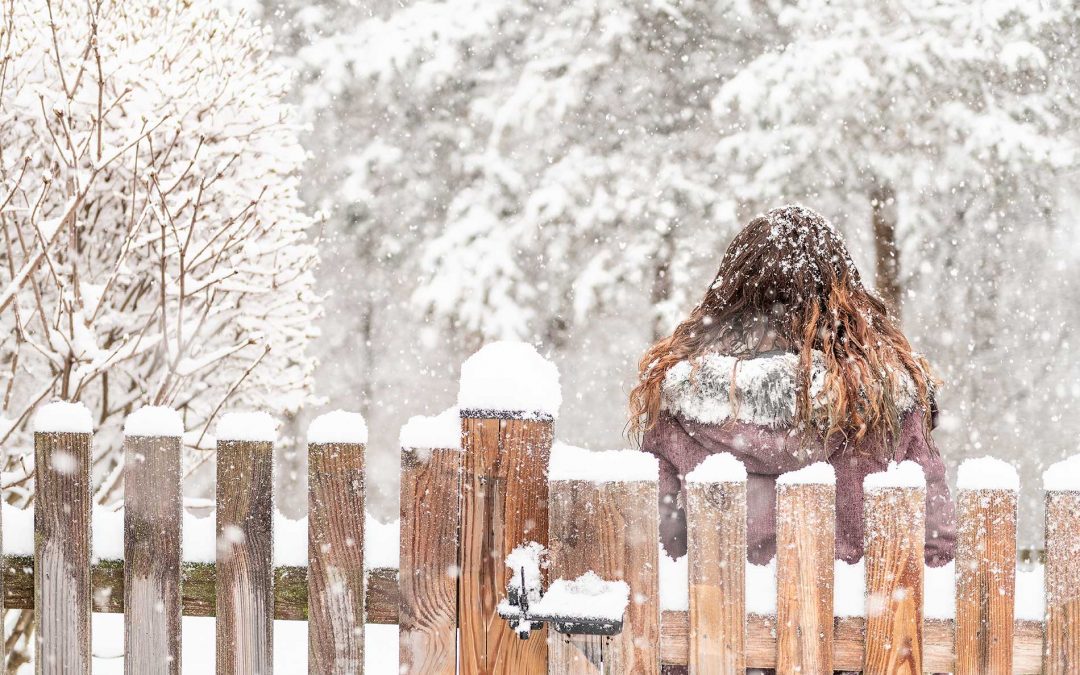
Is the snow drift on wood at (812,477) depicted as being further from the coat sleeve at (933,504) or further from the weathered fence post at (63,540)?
the weathered fence post at (63,540)

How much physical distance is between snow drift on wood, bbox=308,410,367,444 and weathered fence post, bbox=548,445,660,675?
429mm

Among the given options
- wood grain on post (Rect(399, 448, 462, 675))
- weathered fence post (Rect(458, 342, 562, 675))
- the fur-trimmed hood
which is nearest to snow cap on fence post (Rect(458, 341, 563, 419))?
weathered fence post (Rect(458, 342, 562, 675))

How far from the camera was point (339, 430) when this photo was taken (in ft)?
6.46

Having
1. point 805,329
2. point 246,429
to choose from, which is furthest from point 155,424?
point 805,329

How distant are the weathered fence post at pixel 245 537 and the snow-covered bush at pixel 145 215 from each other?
4.58 feet

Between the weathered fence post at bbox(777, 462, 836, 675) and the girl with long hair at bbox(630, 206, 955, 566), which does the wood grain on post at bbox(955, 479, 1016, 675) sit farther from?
the girl with long hair at bbox(630, 206, 955, 566)

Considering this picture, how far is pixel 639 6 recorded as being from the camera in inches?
404

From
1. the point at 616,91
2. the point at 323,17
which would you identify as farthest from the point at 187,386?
the point at 323,17

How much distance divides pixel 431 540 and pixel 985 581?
108cm

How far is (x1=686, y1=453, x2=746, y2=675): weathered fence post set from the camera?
1.84 meters

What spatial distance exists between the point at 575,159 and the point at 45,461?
8.63m

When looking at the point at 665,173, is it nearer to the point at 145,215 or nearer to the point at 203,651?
the point at 145,215

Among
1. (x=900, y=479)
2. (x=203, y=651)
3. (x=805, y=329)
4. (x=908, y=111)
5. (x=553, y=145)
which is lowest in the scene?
(x=203, y=651)

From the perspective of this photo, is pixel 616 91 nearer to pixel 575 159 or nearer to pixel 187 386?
pixel 575 159
